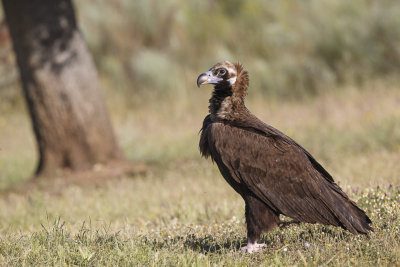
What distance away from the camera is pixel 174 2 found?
55.2 feet

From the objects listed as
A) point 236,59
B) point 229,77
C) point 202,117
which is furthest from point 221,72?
point 236,59

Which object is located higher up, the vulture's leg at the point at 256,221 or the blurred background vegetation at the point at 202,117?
the blurred background vegetation at the point at 202,117

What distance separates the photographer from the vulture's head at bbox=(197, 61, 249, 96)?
4.96 meters

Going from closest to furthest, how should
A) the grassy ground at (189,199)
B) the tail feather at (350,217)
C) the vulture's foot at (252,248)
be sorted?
the grassy ground at (189,199)
the tail feather at (350,217)
the vulture's foot at (252,248)

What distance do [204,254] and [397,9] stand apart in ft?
35.9

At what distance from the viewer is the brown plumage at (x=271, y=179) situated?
444 cm

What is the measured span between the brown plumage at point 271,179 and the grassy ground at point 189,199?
230 millimetres

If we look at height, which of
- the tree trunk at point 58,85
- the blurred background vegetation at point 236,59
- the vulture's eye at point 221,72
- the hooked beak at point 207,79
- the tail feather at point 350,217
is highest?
the blurred background vegetation at point 236,59

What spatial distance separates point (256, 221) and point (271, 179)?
37 centimetres

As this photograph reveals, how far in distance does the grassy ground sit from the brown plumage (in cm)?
23

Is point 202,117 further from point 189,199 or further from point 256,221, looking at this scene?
point 256,221

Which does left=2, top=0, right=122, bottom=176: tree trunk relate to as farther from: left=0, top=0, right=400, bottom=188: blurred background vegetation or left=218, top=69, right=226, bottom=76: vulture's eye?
left=218, top=69, right=226, bottom=76: vulture's eye

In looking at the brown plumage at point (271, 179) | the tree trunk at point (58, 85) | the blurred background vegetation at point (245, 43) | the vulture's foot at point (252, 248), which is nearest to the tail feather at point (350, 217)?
the brown plumage at point (271, 179)

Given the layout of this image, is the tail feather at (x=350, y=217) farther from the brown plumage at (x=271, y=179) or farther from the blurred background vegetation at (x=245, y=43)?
the blurred background vegetation at (x=245, y=43)
